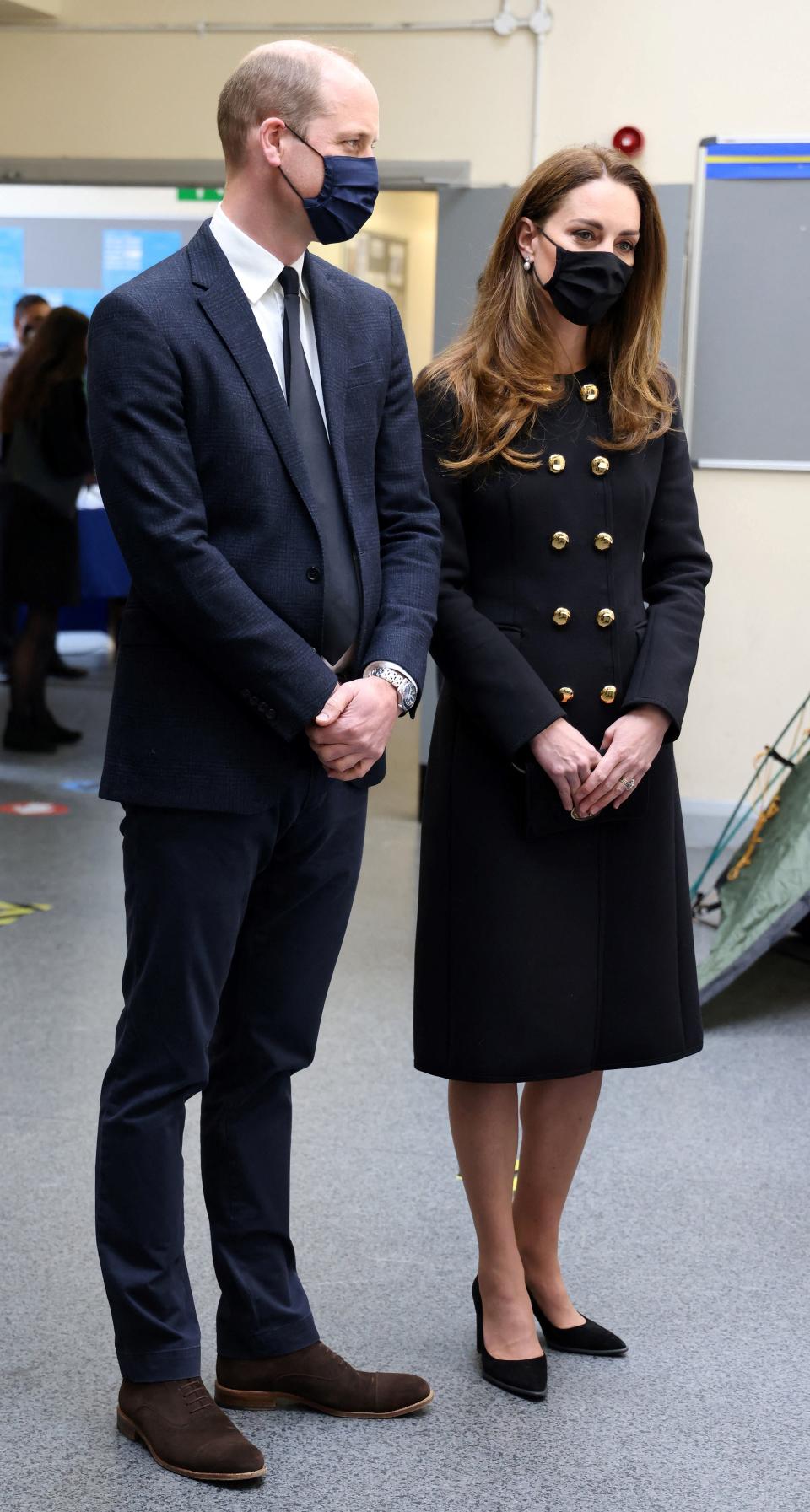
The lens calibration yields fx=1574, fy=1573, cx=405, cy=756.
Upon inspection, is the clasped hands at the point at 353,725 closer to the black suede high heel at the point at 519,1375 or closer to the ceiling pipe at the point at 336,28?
the black suede high heel at the point at 519,1375

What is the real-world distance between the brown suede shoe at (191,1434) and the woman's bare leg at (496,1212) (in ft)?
1.17

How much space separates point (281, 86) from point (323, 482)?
0.40 meters

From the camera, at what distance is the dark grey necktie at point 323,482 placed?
1.66 meters

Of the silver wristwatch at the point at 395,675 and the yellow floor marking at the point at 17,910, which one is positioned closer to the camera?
the silver wristwatch at the point at 395,675

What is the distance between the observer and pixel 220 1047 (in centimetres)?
182

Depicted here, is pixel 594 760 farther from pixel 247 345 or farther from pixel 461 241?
pixel 461 241

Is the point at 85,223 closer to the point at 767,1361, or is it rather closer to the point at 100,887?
the point at 100,887

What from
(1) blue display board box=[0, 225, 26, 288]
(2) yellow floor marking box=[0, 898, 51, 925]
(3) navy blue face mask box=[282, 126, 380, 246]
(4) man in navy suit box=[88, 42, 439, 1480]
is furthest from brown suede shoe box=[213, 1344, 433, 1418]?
(1) blue display board box=[0, 225, 26, 288]

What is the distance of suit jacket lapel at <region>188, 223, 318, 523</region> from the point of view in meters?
1.59

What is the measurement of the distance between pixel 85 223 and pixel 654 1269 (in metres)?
7.76

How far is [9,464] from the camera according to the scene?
6082 mm

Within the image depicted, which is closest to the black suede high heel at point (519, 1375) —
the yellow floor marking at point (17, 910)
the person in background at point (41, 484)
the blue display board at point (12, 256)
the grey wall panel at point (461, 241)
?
the yellow floor marking at point (17, 910)

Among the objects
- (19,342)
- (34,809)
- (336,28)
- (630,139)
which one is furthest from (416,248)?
(34,809)

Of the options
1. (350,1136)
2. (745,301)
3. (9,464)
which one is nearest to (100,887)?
(350,1136)
